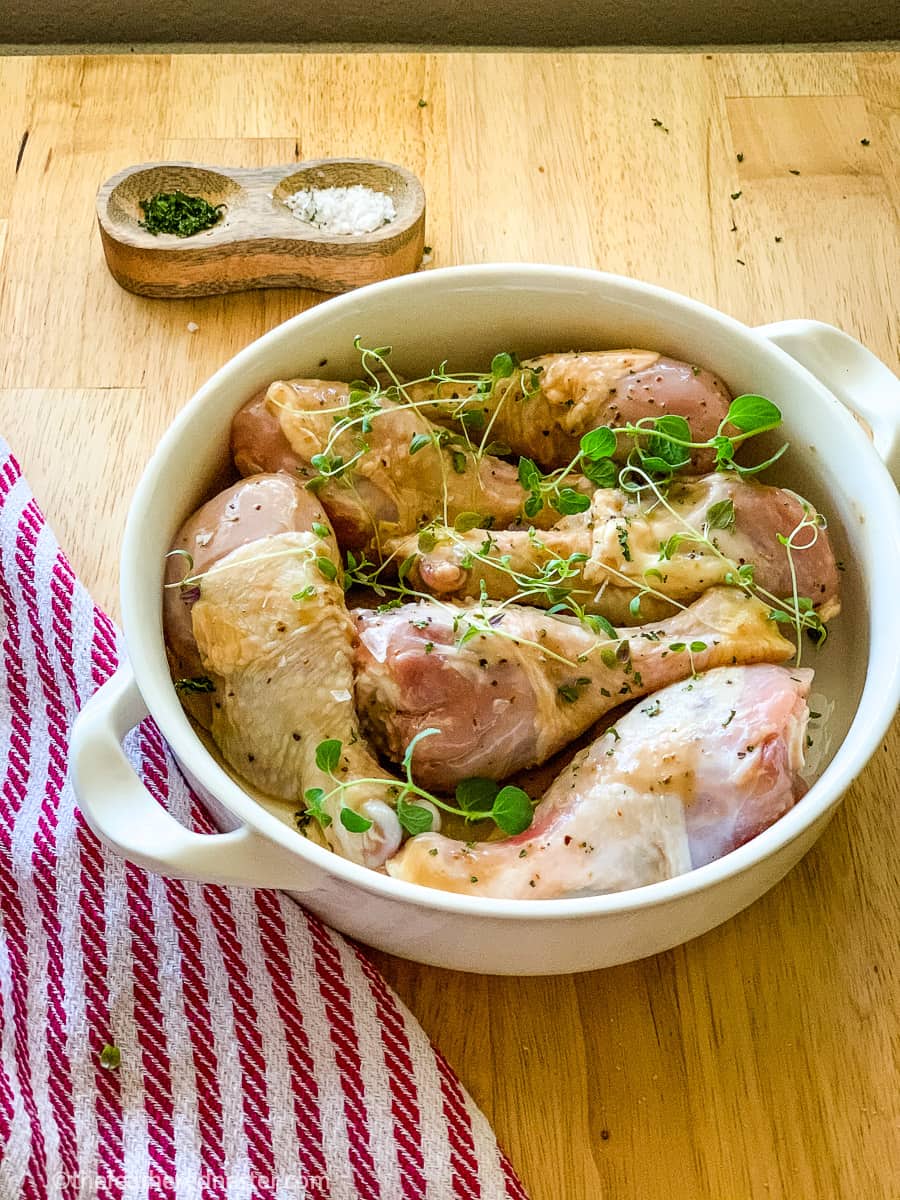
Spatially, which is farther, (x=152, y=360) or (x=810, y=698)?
(x=152, y=360)

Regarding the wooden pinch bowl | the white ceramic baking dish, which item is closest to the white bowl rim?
the white ceramic baking dish

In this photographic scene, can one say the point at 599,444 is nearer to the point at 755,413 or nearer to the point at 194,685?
the point at 755,413

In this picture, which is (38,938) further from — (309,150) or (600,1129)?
(309,150)

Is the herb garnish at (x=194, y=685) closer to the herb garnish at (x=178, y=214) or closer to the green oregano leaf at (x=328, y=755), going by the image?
the green oregano leaf at (x=328, y=755)

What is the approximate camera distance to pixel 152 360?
133 centimetres

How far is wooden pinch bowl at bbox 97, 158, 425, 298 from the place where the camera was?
4.30 ft

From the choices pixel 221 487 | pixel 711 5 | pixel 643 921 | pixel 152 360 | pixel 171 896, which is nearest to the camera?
pixel 643 921

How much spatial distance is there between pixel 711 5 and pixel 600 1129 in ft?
4.33

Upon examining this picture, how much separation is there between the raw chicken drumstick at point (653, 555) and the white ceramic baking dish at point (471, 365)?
5 centimetres

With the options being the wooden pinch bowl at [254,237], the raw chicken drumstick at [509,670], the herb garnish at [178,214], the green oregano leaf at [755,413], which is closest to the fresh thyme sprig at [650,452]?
the green oregano leaf at [755,413]

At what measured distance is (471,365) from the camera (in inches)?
46.4

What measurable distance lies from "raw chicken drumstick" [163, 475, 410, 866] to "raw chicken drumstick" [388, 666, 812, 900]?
0.21ft

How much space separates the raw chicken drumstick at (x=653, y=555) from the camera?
103cm

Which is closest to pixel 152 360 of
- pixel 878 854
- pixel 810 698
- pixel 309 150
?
pixel 309 150
